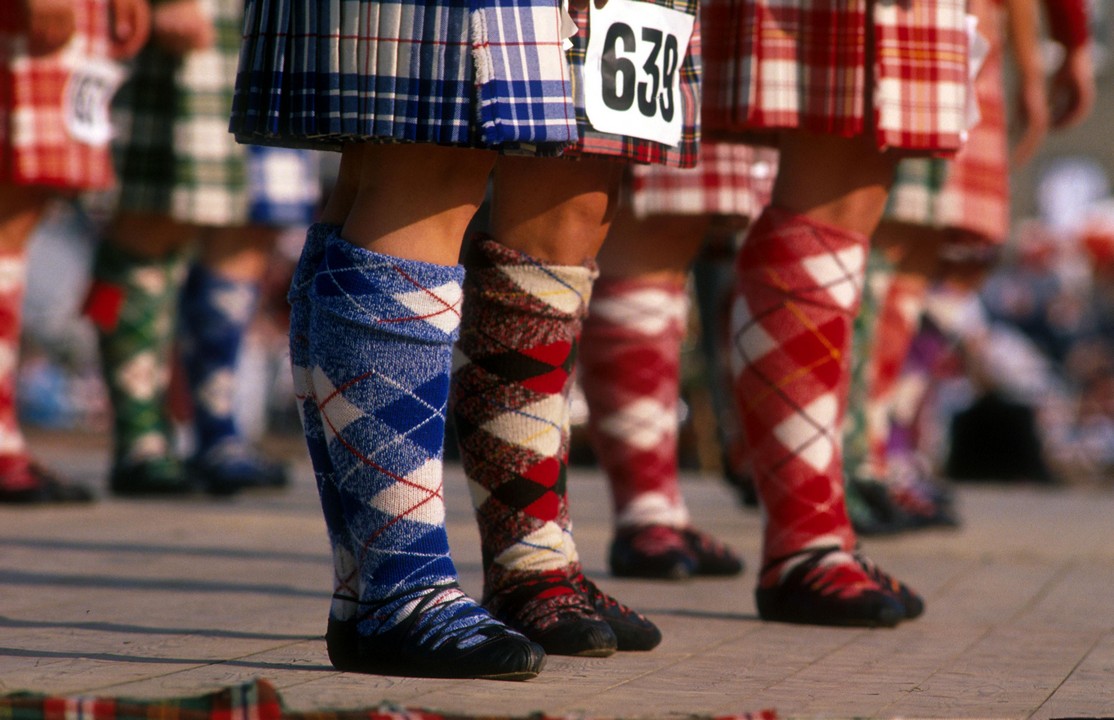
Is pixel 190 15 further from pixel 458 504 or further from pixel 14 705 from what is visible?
pixel 14 705

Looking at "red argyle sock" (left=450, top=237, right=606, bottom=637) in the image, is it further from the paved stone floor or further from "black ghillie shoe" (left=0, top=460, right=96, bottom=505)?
"black ghillie shoe" (left=0, top=460, right=96, bottom=505)

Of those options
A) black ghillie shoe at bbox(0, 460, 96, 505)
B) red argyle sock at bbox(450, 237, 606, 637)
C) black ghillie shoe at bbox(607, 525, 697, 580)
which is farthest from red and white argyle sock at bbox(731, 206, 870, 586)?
black ghillie shoe at bbox(0, 460, 96, 505)

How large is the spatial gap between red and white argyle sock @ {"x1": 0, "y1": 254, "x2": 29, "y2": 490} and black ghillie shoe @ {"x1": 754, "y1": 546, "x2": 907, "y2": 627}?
5.68ft

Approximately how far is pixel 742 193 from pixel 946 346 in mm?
1870

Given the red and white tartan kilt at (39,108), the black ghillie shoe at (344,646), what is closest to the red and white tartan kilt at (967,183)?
the red and white tartan kilt at (39,108)

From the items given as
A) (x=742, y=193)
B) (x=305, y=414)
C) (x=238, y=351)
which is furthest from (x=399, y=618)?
(x=238, y=351)

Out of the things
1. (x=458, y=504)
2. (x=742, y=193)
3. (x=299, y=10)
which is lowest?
(x=458, y=504)

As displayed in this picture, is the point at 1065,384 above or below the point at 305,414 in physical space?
below

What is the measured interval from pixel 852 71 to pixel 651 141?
1.50 feet

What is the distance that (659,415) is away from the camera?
249 cm

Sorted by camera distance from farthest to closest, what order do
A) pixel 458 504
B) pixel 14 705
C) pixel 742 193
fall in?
pixel 458 504, pixel 742 193, pixel 14 705

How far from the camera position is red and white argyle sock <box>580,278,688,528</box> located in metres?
2.42

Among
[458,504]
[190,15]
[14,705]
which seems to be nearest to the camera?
[14,705]

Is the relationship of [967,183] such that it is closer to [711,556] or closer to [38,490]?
[711,556]
